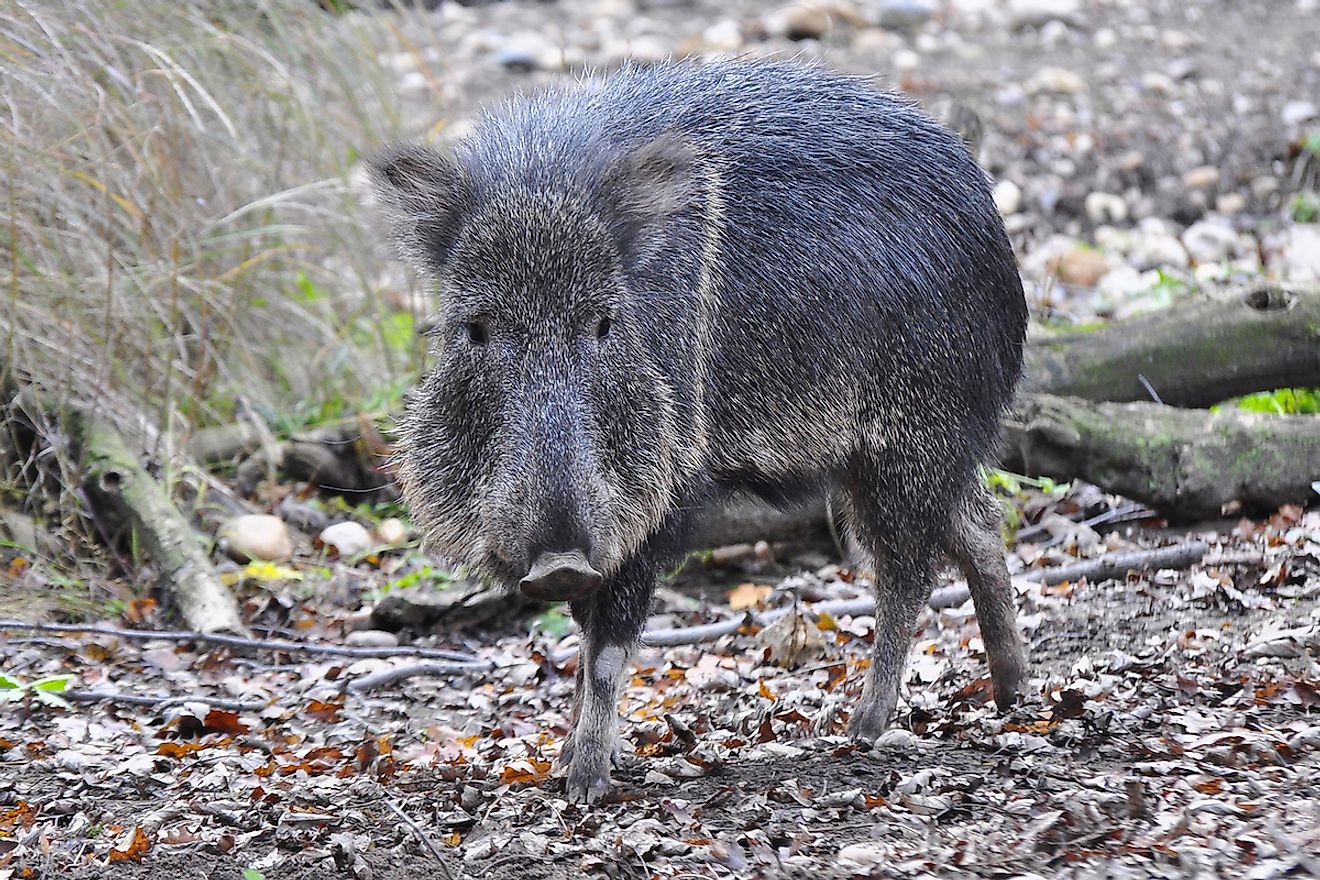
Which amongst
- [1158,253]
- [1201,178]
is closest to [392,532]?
[1158,253]

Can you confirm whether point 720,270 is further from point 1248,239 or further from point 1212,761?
point 1248,239

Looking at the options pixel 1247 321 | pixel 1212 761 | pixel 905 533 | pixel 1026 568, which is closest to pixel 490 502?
pixel 905 533

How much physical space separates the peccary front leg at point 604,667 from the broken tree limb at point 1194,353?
2181 mm

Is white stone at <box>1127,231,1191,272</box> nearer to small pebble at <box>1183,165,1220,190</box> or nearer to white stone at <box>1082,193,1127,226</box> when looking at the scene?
white stone at <box>1082,193,1127,226</box>

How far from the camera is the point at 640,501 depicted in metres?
3.44

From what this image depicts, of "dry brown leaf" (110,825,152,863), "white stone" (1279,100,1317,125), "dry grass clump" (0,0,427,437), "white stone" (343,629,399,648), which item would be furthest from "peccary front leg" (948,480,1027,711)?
"white stone" (1279,100,1317,125)

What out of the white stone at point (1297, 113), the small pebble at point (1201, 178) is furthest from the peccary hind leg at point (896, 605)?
the white stone at point (1297, 113)

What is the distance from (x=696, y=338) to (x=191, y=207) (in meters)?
3.00

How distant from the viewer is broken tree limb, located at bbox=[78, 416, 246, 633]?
188 inches

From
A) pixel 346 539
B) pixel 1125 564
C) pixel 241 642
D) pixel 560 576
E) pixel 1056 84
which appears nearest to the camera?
pixel 560 576

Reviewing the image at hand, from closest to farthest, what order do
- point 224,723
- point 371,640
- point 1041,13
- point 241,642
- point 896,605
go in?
1. point 896,605
2. point 224,723
3. point 241,642
4. point 371,640
5. point 1041,13

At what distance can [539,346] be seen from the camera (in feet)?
11.0

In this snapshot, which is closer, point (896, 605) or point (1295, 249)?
point (896, 605)

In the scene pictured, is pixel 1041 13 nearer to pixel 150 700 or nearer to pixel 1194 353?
pixel 1194 353
